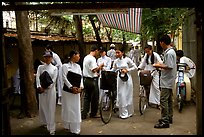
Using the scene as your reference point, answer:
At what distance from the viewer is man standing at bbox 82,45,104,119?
793cm

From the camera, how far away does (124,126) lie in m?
7.48

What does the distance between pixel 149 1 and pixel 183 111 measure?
5702 millimetres

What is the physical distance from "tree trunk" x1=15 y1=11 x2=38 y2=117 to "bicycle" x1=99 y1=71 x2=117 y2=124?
2.12 m

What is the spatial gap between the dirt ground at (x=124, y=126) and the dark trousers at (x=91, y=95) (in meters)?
0.29

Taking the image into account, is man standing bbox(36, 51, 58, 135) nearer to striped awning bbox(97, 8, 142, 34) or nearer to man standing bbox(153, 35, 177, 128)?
man standing bbox(153, 35, 177, 128)

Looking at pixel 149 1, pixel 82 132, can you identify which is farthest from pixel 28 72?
pixel 149 1

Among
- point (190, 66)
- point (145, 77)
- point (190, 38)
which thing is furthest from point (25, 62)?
point (190, 38)

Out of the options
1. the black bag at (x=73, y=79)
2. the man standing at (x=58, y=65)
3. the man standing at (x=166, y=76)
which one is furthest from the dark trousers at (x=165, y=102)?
the man standing at (x=58, y=65)

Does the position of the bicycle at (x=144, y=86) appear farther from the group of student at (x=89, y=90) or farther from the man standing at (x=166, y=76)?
the man standing at (x=166, y=76)

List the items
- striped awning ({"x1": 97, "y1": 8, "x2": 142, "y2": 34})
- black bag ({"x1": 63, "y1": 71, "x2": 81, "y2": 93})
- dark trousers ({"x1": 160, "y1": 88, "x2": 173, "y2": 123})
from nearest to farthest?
black bag ({"x1": 63, "y1": 71, "x2": 81, "y2": 93}) → dark trousers ({"x1": 160, "y1": 88, "x2": 173, "y2": 123}) → striped awning ({"x1": 97, "y1": 8, "x2": 142, "y2": 34})

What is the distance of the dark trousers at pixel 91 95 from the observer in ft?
26.2

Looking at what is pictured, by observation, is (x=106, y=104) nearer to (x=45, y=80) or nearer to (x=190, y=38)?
(x=45, y=80)

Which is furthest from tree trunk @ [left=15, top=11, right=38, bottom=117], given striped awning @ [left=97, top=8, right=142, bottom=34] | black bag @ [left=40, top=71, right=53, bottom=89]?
striped awning @ [left=97, top=8, right=142, bottom=34]

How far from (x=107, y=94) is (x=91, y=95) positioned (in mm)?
489
